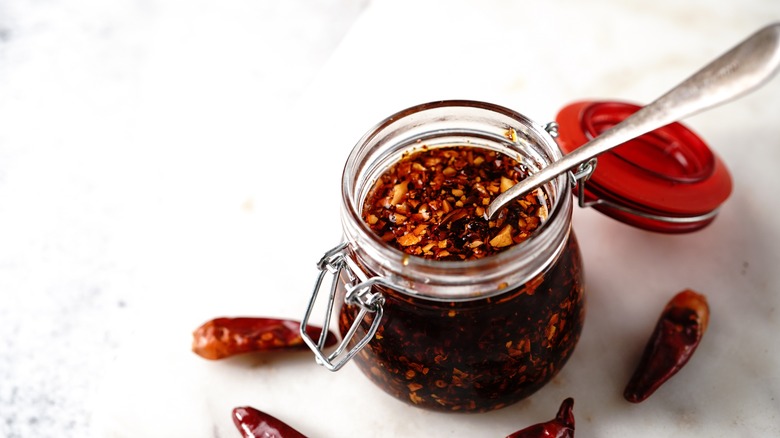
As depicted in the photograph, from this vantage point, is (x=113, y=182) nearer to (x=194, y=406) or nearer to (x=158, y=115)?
(x=158, y=115)

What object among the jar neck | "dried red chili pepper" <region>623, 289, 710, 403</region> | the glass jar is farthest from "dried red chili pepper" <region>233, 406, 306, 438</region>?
"dried red chili pepper" <region>623, 289, 710, 403</region>

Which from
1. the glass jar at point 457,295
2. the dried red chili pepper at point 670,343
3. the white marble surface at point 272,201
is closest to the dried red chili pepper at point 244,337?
the white marble surface at point 272,201

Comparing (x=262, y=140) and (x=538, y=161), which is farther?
(x=262, y=140)

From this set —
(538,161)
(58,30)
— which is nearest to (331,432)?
(538,161)

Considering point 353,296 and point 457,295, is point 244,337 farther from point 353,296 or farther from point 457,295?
point 457,295

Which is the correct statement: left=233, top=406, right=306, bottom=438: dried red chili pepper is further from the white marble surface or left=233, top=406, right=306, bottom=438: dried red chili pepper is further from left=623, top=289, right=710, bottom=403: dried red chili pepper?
left=623, top=289, right=710, bottom=403: dried red chili pepper
